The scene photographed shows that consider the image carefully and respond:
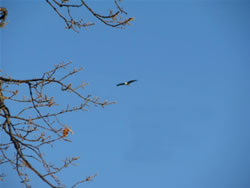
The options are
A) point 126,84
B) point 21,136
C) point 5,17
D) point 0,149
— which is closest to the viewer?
point 5,17

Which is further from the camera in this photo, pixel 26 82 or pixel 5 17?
pixel 26 82

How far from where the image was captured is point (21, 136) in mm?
2889

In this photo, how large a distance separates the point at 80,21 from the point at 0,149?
1580mm

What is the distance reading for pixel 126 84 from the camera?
3.82m

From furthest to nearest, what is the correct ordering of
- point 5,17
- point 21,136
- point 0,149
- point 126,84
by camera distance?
point 126,84 < point 0,149 < point 21,136 < point 5,17

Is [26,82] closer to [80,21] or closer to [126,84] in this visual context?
[80,21]

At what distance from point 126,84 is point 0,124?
1598 mm

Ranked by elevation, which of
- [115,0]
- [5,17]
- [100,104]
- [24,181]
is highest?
[115,0]

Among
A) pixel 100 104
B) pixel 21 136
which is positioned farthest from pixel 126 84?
pixel 21 136

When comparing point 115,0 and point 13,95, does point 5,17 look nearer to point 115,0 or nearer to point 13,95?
point 13,95

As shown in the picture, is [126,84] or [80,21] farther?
[126,84]

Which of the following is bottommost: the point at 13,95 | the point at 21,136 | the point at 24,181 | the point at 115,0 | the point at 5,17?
the point at 24,181

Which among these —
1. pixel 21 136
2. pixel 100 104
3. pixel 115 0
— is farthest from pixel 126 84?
pixel 21 136

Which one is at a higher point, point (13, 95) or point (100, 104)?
point (13, 95)
